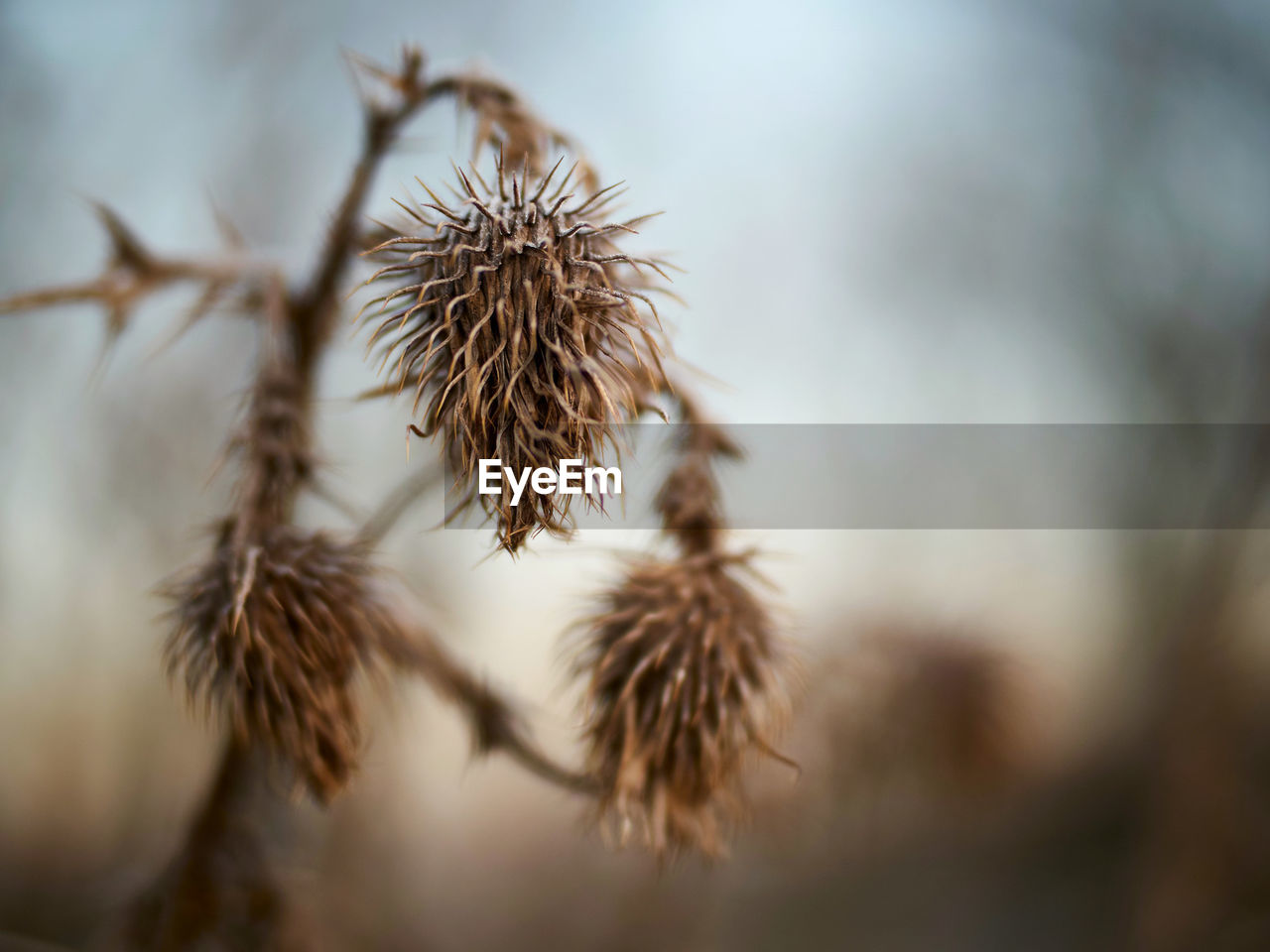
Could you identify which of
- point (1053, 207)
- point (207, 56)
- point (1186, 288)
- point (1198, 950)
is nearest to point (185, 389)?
point (207, 56)

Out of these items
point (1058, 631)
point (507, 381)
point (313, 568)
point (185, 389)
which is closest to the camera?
point (507, 381)

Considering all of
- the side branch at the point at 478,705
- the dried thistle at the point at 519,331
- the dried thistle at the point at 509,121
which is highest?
the dried thistle at the point at 509,121

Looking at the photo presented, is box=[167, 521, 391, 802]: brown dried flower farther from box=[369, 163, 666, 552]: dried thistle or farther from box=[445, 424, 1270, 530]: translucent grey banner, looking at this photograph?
box=[445, 424, 1270, 530]: translucent grey banner

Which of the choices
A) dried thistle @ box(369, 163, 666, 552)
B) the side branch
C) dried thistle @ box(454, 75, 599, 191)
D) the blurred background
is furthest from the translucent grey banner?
dried thistle @ box(369, 163, 666, 552)

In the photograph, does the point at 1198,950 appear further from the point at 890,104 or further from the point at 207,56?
the point at 207,56

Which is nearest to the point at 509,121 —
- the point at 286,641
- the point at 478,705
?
the point at 286,641

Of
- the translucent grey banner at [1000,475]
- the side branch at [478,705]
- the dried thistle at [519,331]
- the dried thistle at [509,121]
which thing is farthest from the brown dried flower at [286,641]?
the translucent grey banner at [1000,475]

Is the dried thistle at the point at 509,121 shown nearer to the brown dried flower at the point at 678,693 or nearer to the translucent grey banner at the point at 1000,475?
the brown dried flower at the point at 678,693
